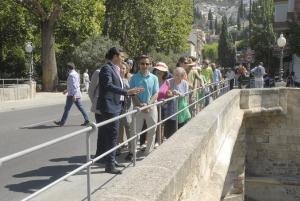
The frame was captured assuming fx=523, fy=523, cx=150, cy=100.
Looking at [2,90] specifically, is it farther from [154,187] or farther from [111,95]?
[154,187]

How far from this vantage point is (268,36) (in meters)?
59.6

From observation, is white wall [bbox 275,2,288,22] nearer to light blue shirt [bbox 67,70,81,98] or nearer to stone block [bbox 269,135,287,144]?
stone block [bbox 269,135,287,144]

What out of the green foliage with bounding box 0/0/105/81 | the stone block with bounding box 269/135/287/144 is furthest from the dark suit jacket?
the green foliage with bounding box 0/0/105/81

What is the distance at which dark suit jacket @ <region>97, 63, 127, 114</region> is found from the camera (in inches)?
266

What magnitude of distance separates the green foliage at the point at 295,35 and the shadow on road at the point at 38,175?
35504 millimetres

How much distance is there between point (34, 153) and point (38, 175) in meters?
3.95

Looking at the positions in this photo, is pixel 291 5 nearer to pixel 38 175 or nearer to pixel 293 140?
pixel 293 140

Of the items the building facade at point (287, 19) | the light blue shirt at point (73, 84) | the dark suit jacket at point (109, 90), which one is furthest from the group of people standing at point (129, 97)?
the building facade at point (287, 19)

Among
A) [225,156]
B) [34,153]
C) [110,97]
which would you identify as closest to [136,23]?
[225,156]

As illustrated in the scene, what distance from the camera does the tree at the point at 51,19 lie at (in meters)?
31.8

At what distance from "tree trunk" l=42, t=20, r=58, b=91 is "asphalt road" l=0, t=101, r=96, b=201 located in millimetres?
14751

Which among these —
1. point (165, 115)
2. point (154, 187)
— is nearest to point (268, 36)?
point (165, 115)

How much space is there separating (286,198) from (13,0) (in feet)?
66.8

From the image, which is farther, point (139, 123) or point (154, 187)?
point (139, 123)
